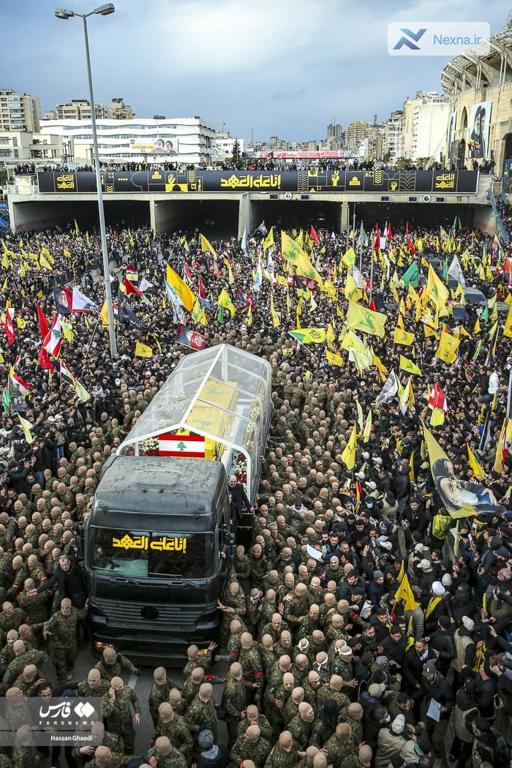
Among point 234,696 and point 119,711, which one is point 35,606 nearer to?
point 119,711

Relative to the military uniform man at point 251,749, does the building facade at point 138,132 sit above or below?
above

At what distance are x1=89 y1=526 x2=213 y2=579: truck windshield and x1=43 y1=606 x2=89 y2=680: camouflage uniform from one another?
67 centimetres

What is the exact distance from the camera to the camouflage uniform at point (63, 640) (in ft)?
23.0

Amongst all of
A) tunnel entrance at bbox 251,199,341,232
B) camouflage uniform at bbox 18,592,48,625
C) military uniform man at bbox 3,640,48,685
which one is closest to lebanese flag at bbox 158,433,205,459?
camouflage uniform at bbox 18,592,48,625

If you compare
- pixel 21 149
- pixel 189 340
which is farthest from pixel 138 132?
pixel 189 340

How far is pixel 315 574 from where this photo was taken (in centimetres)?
790

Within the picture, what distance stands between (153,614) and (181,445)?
3334 millimetres

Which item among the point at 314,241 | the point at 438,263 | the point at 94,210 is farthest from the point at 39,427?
the point at 94,210

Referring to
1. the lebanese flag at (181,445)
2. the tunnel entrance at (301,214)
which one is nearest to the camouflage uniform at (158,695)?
the lebanese flag at (181,445)

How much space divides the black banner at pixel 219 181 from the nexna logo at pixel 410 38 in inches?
519

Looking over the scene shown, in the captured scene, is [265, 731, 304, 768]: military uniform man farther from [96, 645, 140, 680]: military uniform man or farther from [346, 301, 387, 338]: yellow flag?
[346, 301, 387, 338]: yellow flag

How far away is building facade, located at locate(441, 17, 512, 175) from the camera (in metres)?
41.8

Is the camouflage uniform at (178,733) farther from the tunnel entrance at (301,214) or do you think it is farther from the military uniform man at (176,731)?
the tunnel entrance at (301,214)

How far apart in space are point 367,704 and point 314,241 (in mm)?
Answer: 27974
